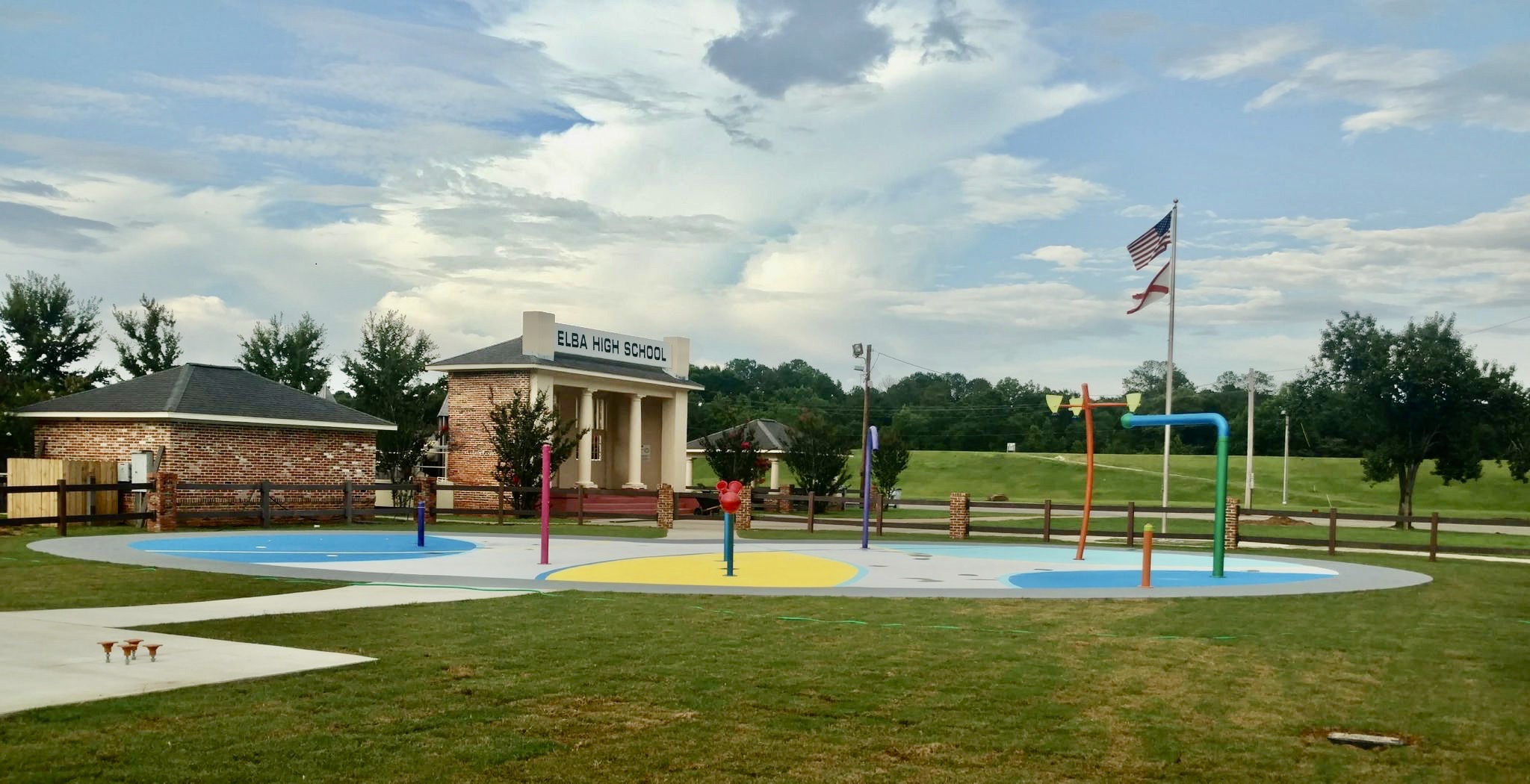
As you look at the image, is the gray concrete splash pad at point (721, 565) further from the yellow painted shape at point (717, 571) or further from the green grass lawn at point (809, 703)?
the green grass lawn at point (809, 703)

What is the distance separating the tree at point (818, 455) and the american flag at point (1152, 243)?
65.8 ft

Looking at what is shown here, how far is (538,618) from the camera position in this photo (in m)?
13.5

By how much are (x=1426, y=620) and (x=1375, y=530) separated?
2821 cm

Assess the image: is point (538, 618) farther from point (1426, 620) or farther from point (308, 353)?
point (308, 353)

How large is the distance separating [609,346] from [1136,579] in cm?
3148

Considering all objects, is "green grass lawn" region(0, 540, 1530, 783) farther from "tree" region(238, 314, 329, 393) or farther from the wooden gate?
"tree" region(238, 314, 329, 393)

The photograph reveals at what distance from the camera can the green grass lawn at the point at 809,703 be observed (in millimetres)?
7332

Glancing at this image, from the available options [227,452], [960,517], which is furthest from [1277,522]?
[227,452]

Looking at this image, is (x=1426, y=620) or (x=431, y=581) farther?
(x=431, y=581)

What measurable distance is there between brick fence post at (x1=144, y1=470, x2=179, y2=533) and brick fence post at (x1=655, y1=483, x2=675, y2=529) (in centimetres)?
1273

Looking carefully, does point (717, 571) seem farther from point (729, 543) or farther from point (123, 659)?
point (123, 659)

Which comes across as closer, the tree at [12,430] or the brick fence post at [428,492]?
the brick fence post at [428,492]

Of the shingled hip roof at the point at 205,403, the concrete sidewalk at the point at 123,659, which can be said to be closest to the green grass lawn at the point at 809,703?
the concrete sidewalk at the point at 123,659

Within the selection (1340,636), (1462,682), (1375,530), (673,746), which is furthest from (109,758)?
(1375,530)
